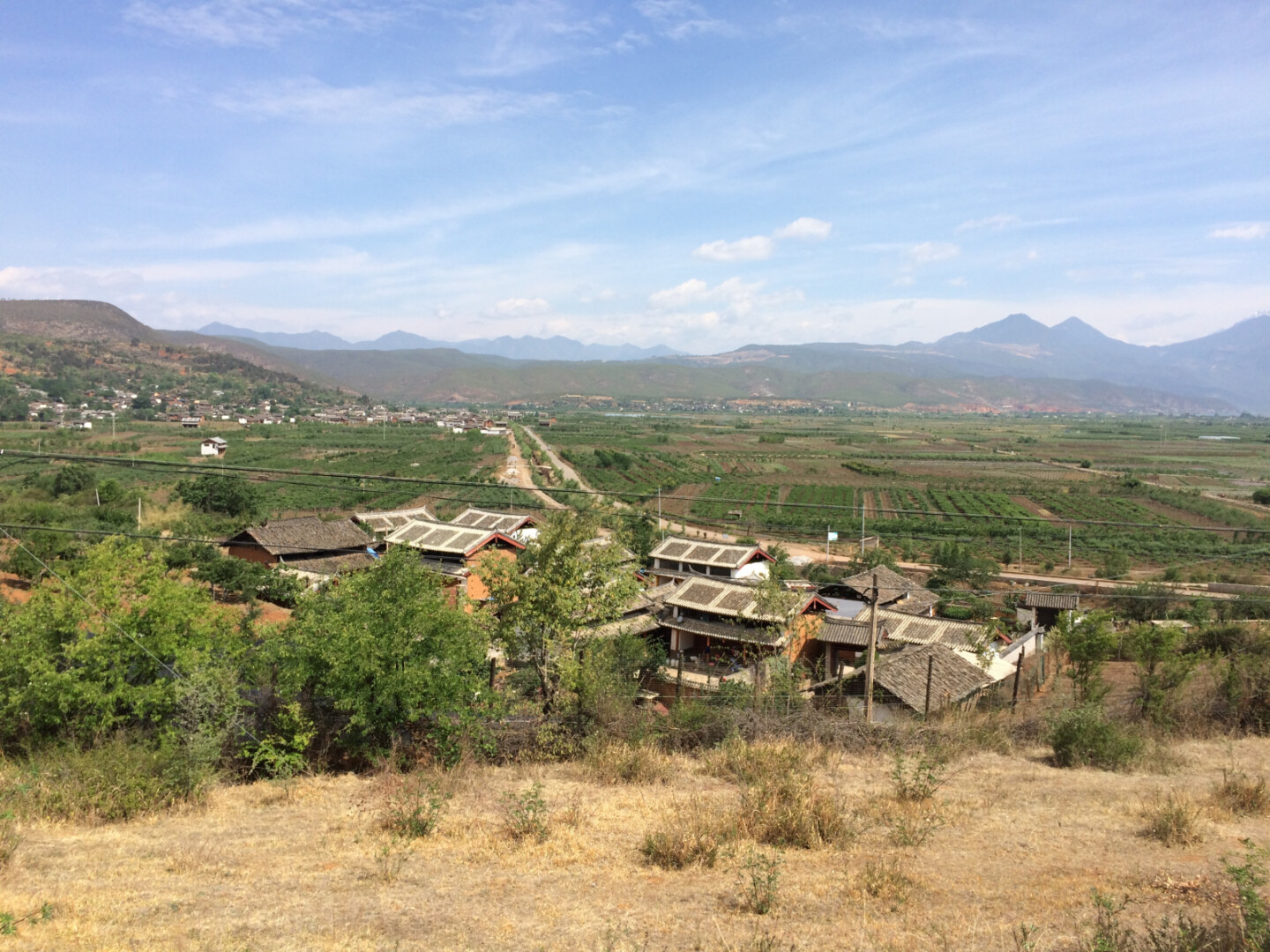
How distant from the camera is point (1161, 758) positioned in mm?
9898

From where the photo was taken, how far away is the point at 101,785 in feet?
26.5

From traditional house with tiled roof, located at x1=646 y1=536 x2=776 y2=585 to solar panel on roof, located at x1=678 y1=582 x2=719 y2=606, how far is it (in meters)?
4.82

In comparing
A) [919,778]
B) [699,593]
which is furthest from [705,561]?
[919,778]

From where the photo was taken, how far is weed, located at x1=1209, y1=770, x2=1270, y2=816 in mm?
7848

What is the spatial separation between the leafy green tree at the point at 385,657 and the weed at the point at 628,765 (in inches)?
75.5

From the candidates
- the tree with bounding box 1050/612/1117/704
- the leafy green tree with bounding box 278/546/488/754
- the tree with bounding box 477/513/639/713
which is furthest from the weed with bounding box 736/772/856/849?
the tree with bounding box 1050/612/1117/704

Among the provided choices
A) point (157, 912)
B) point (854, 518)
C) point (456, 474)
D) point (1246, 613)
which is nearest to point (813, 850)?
point (157, 912)

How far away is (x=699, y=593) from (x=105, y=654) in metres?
16.1

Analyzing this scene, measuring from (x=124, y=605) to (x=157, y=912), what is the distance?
19.8 ft

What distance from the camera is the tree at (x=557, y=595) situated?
12.4 m

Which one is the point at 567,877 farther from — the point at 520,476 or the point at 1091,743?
the point at 520,476

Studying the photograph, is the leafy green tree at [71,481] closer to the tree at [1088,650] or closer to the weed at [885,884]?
the tree at [1088,650]

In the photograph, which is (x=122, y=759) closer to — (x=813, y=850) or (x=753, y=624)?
(x=813, y=850)

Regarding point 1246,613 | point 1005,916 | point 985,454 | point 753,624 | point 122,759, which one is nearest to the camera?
point 1005,916
